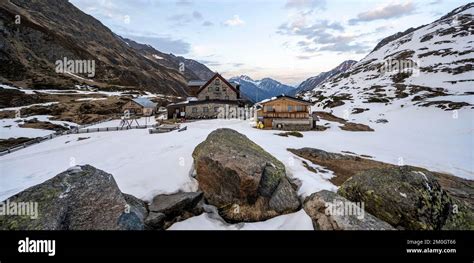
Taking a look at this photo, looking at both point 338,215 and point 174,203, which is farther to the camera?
point 174,203

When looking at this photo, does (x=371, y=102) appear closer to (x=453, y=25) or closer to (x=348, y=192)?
(x=348, y=192)

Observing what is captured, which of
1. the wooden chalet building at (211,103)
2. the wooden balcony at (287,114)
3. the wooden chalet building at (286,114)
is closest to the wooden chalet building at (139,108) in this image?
the wooden chalet building at (211,103)

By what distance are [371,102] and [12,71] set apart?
426ft

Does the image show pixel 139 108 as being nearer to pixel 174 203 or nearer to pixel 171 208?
pixel 174 203

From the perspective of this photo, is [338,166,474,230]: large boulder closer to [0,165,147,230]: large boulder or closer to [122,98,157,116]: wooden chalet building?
[0,165,147,230]: large boulder

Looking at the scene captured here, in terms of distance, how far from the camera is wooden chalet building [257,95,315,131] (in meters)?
46.9

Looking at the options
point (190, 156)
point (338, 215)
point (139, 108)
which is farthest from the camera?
point (139, 108)

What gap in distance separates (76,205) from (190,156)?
12.1 meters

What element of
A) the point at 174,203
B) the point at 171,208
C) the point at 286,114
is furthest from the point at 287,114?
the point at 171,208

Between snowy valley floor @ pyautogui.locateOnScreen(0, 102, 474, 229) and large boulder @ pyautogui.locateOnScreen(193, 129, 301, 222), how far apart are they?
71 cm

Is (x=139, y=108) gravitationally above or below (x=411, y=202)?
above

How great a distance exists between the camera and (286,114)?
4794cm
